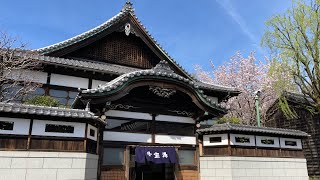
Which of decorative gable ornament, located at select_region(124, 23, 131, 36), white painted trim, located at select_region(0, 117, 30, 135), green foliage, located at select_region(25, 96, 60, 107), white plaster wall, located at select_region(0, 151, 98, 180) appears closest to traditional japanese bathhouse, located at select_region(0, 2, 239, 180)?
white painted trim, located at select_region(0, 117, 30, 135)

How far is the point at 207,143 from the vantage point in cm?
1447

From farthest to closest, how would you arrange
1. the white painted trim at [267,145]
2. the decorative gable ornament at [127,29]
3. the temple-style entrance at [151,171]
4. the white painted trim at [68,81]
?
the decorative gable ornament at [127,29], the temple-style entrance at [151,171], the white painted trim at [267,145], the white painted trim at [68,81]

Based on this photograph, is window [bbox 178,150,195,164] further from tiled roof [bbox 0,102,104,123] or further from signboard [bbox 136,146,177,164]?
tiled roof [bbox 0,102,104,123]

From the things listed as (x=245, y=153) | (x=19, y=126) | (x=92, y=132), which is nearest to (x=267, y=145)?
(x=245, y=153)

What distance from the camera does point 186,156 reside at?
1421 cm

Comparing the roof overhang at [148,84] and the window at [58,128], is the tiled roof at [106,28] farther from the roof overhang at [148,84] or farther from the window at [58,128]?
the window at [58,128]

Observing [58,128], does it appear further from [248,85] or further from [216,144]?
[248,85]

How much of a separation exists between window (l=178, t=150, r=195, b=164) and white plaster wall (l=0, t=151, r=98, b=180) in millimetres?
5228

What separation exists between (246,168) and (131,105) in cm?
675

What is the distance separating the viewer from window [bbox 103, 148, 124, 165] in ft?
40.0

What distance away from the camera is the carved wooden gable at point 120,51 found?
17.2m

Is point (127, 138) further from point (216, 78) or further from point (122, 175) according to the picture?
point (216, 78)

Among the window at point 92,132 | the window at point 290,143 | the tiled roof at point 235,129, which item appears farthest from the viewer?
the window at point 290,143

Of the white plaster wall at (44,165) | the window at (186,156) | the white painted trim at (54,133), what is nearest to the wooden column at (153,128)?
the window at (186,156)
